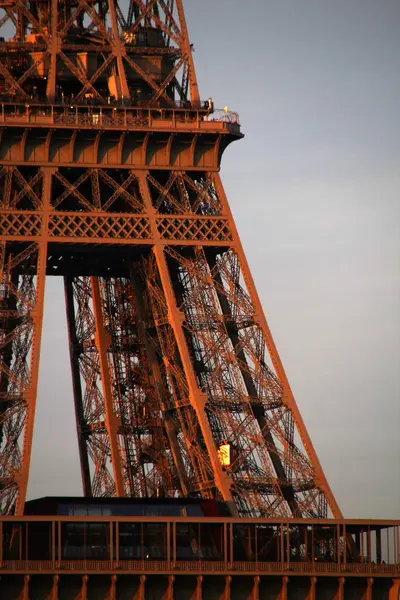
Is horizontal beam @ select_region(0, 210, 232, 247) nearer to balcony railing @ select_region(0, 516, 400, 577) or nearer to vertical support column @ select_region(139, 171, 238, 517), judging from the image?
vertical support column @ select_region(139, 171, 238, 517)

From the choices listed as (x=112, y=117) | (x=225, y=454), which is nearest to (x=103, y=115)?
(x=112, y=117)

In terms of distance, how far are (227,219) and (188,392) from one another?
833 cm

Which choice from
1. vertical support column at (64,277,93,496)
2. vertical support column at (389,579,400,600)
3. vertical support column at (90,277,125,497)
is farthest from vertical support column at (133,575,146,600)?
vertical support column at (64,277,93,496)

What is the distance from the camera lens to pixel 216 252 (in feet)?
409

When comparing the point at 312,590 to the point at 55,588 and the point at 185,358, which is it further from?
the point at 185,358

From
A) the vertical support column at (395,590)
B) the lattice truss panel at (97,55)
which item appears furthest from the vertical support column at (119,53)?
the vertical support column at (395,590)

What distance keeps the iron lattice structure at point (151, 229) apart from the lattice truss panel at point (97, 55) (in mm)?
89

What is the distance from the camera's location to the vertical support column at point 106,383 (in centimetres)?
13488

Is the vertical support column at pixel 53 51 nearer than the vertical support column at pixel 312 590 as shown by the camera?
No

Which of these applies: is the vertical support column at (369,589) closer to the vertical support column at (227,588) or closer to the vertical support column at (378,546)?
the vertical support column at (378,546)

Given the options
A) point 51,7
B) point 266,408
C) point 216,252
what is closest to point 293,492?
point 266,408

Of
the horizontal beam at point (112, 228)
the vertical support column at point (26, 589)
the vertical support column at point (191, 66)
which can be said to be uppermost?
the vertical support column at point (191, 66)

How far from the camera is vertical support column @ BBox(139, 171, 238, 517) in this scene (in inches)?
4668

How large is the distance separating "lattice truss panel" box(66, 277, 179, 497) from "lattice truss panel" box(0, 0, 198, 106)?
1247cm
